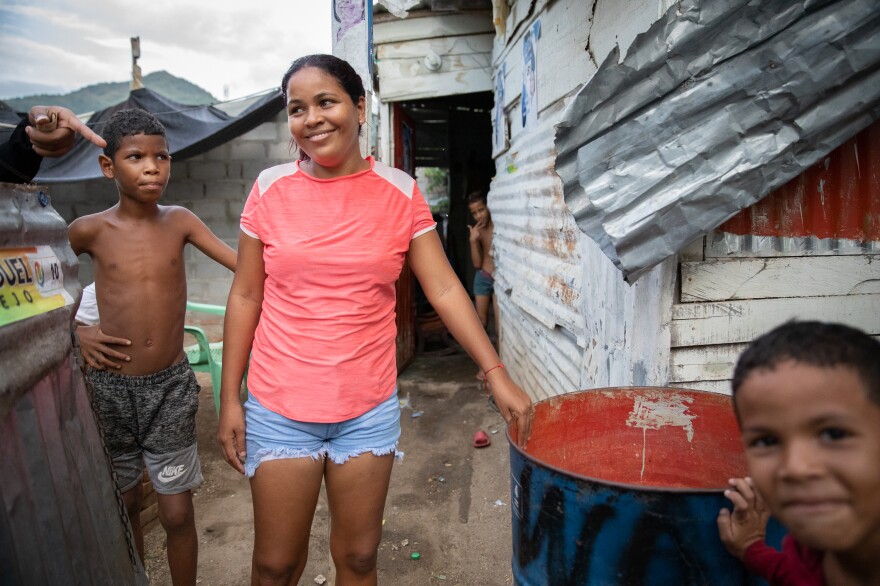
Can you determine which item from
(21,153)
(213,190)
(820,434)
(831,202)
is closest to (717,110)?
(831,202)

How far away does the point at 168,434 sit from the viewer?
2.37 meters

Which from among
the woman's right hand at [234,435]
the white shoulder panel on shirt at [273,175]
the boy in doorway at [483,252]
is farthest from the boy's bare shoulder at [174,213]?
the boy in doorway at [483,252]

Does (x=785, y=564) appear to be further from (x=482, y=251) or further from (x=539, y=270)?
(x=482, y=251)

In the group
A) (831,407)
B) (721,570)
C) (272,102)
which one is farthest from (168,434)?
(272,102)

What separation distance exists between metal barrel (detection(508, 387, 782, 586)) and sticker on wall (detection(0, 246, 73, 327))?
3.74 ft

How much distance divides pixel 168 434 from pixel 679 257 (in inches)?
81.9

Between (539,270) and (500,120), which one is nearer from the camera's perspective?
(539,270)

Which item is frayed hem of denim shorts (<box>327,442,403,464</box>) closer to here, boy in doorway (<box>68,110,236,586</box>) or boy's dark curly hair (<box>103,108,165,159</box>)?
boy in doorway (<box>68,110,236,586</box>)

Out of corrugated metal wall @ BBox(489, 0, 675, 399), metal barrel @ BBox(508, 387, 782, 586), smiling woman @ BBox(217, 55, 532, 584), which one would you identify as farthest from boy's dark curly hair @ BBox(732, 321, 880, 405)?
corrugated metal wall @ BBox(489, 0, 675, 399)

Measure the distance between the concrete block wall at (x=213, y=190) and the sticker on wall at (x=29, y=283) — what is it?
5.93 metres

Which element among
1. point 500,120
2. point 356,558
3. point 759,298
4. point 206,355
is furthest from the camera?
point 500,120

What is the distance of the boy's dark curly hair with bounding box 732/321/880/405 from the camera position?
41.3 inches

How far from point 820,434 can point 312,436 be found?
1287 millimetres

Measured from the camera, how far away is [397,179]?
6.25ft
